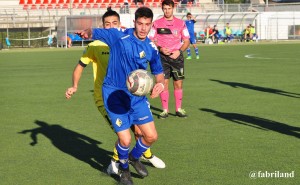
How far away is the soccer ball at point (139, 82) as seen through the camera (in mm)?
6129

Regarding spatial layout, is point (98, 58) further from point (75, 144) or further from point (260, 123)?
point (260, 123)

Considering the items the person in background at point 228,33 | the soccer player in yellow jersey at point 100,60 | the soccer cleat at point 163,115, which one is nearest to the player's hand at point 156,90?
the soccer player in yellow jersey at point 100,60

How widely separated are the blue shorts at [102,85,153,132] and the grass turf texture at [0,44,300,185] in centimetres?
74

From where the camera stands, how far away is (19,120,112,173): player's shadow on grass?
7.98m

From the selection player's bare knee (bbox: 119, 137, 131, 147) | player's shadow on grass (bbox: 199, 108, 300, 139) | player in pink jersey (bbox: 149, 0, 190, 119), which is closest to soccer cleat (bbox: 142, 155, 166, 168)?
player's bare knee (bbox: 119, 137, 131, 147)

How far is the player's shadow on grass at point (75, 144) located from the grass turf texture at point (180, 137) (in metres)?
0.01

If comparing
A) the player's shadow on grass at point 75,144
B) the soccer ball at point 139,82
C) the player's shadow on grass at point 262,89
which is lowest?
the player's shadow on grass at point 75,144

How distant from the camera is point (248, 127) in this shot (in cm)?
1024

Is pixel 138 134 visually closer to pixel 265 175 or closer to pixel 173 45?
pixel 265 175

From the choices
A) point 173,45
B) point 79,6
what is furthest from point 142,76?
point 79,6

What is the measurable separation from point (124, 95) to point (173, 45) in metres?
5.41

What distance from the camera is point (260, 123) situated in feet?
34.9

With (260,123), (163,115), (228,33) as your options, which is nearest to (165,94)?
(163,115)

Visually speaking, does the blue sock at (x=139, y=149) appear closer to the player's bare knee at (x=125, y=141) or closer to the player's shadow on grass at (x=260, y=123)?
the player's bare knee at (x=125, y=141)
